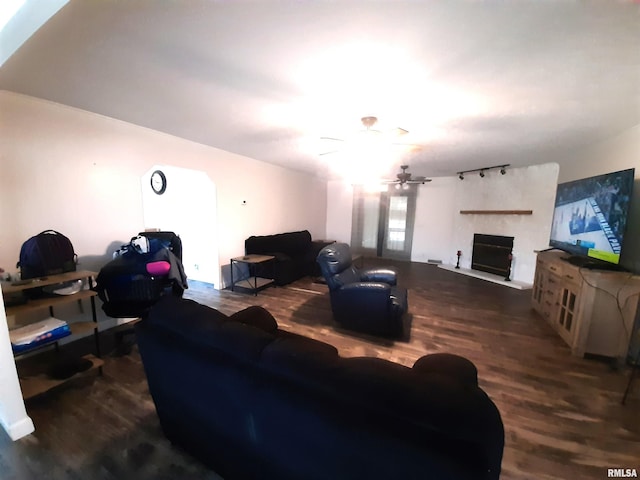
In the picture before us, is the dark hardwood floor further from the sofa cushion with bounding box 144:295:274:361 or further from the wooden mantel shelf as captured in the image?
the wooden mantel shelf

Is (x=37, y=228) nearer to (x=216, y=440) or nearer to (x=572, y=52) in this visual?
(x=216, y=440)

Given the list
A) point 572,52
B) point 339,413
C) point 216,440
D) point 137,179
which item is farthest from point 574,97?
point 137,179

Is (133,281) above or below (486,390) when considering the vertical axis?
above

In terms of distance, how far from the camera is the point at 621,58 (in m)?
1.46

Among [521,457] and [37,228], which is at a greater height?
[37,228]

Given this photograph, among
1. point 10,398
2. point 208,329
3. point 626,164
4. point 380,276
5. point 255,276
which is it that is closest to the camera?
point 208,329

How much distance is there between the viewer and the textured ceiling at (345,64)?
1.19 m

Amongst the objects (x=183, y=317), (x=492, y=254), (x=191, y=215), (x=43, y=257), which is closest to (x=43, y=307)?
(x=43, y=257)

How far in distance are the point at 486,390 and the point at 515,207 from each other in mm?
4389

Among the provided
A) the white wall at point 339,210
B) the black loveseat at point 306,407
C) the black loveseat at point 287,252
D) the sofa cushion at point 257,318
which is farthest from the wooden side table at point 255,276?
the white wall at point 339,210

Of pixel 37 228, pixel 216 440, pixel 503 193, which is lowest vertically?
pixel 216 440

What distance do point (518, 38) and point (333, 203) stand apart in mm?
6366

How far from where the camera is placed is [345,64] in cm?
159

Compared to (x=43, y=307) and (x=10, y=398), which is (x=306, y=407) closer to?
(x=10, y=398)
